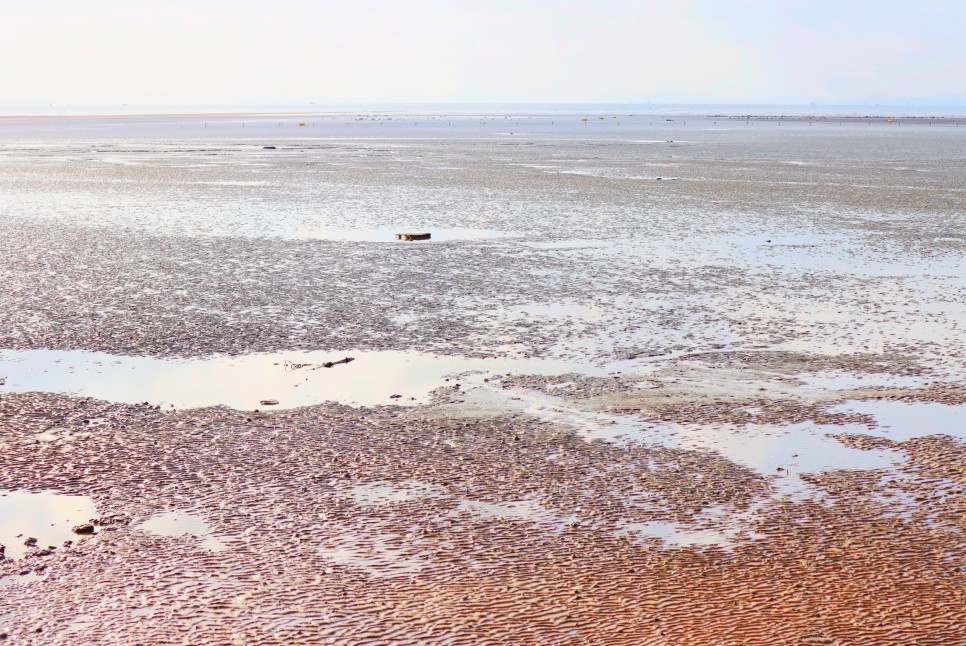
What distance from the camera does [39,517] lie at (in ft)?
23.7

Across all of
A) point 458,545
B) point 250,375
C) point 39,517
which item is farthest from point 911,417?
point 39,517

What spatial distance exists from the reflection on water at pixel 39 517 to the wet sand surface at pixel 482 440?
0.09 feet

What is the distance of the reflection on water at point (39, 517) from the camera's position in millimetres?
6809

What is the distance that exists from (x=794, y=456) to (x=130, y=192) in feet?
87.3

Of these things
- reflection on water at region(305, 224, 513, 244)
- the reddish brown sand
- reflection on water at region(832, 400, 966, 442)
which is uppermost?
reflection on water at region(305, 224, 513, 244)

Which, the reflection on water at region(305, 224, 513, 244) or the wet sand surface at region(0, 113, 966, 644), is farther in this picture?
the reflection on water at region(305, 224, 513, 244)

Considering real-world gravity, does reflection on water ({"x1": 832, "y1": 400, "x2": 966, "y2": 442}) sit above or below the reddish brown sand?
below

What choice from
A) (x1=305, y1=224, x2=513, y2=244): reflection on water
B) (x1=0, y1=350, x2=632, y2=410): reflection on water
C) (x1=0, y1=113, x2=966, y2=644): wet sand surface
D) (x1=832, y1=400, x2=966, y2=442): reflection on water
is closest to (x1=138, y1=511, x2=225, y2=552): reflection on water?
(x1=0, y1=113, x2=966, y2=644): wet sand surface

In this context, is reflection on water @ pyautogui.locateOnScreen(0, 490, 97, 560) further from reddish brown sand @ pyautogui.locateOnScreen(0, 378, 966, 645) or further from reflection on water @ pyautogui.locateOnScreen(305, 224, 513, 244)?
reflection on water @ pyautogui.locateOnScreen(305, 224, 513, 244)

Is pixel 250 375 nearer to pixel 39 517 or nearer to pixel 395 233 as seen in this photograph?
pixel 39 517

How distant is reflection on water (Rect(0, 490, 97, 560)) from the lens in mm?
6809

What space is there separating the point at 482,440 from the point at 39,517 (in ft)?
11.0

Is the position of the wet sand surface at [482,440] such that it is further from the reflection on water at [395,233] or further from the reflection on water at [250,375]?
the reflection on water at [395,233]

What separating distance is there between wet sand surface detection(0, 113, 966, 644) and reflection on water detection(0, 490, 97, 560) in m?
0.03
